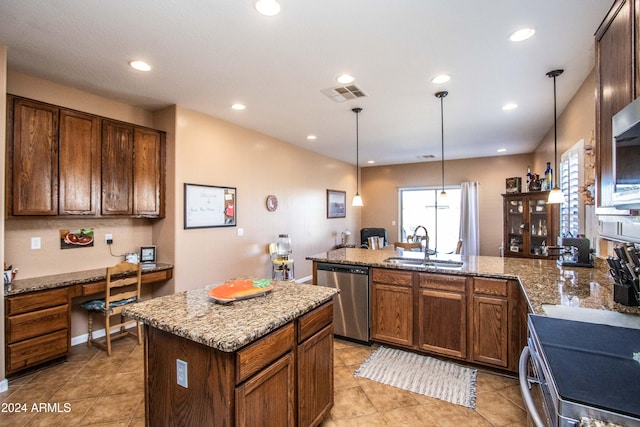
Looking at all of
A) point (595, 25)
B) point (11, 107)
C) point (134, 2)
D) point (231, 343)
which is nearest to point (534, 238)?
point (595, 25)

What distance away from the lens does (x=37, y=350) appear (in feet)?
8.86

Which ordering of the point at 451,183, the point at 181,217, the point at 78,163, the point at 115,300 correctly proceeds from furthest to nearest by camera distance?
the point at 451,183 → the point at 181,217 → the point at 115,300 → the point at 78,163

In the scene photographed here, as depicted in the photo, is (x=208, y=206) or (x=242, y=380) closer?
(x=242, y=380)

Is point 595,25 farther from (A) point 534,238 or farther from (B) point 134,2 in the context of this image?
(A) point 534,238

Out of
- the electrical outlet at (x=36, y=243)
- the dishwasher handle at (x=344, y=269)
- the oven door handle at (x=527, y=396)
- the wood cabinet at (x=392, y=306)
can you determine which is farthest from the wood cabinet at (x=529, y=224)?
the electrical outlet at (x=36, y=243)

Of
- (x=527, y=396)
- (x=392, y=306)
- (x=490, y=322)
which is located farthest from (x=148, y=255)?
(x=527, y=396)

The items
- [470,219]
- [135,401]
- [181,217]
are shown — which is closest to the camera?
[135,401]

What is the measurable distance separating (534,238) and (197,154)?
16.4 ft

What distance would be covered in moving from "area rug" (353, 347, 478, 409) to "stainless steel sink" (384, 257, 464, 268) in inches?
36.1

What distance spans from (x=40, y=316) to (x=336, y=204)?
17.8ft

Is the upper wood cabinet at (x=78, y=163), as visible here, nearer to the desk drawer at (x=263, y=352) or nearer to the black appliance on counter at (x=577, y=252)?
the desk drawer at (x=263, y=352)

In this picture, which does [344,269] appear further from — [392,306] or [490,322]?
[490,322]

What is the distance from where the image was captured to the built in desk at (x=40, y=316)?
8.36ft

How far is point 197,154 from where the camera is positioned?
3.91 metres
